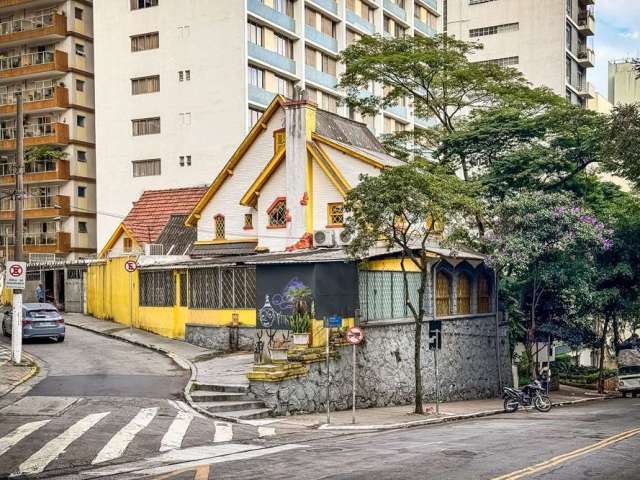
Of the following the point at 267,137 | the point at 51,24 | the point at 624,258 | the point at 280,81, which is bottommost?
the point at 624,258

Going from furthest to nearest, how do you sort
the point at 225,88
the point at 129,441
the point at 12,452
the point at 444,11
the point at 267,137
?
1. the point at 444,11
2. the point at 225,88
3. the point at 267,137
4. the point at 129,441
5. the point at 12,452

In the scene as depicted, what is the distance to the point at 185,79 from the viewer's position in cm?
5694

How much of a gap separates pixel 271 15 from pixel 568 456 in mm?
46186

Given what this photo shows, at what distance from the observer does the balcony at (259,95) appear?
55.3 m

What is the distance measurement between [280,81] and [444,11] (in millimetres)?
31729

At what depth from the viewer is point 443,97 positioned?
4475 cm

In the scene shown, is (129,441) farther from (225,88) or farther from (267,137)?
(225,88)

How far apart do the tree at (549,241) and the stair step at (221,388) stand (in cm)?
1478

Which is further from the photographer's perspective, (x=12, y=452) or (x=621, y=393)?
(x=621, y=393)

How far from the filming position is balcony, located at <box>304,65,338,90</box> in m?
62.0

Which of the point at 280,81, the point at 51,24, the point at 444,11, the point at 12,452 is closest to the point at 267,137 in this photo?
the point at 280,81

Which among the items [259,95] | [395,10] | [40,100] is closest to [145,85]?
[259,95]

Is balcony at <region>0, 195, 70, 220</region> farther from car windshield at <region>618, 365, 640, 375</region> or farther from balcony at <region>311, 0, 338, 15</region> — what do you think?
car windshield at <region>618, 365, 640, 375</region>

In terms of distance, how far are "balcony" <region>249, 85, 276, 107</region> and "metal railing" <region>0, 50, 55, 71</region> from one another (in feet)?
56.2
